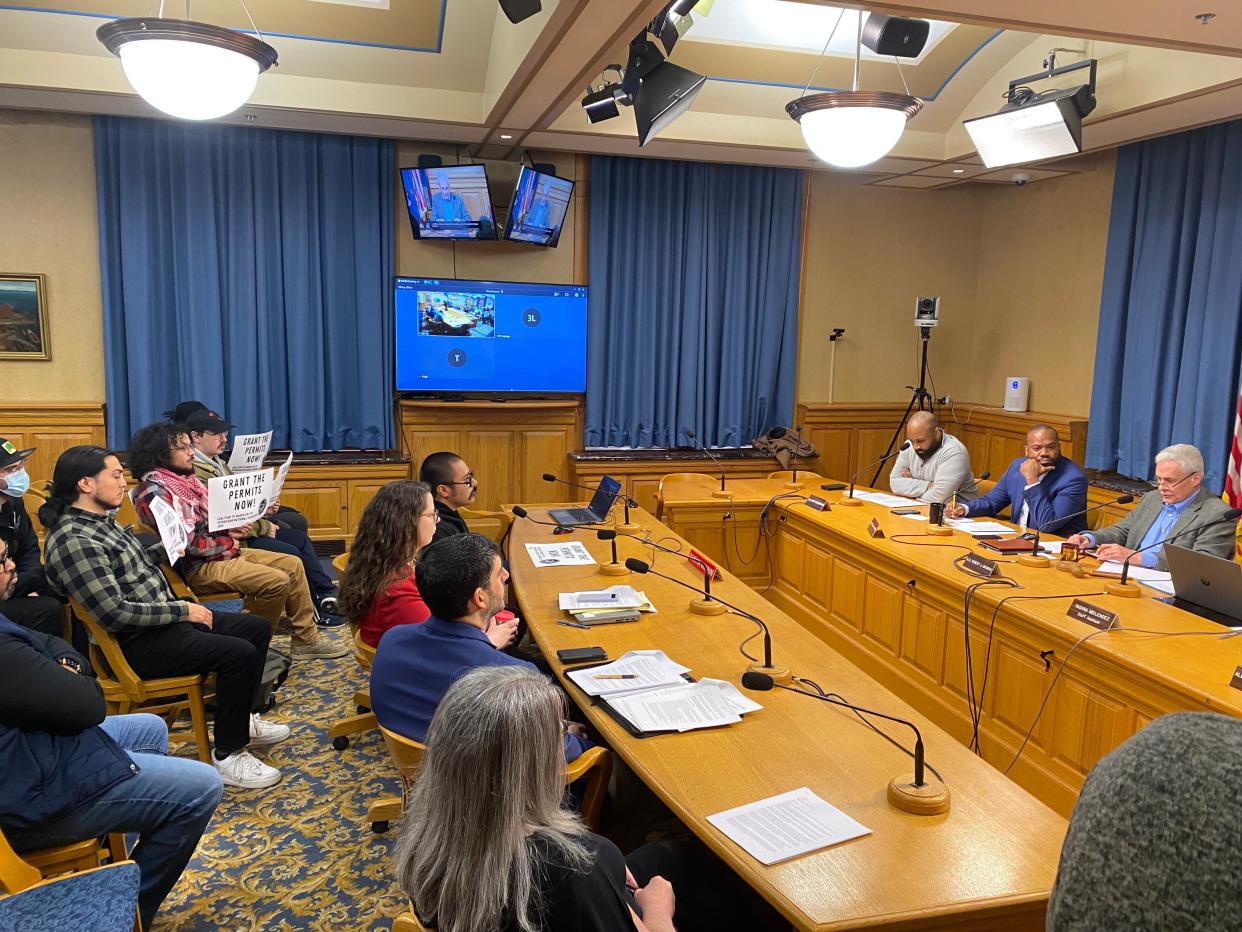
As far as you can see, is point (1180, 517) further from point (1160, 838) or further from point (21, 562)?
point (21, 562)

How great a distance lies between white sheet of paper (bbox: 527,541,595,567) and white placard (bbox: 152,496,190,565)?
141 cm

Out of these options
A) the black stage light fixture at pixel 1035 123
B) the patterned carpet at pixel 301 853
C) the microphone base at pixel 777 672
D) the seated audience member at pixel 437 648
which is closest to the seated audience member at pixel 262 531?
the patterned carpet at pixel 301 853

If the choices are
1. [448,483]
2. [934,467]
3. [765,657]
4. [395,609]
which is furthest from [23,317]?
[934,467]

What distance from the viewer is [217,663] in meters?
3.12

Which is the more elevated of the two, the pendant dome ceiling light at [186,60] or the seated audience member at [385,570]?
the pendant dome ceiling light at [186,60]

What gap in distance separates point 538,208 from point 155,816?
4.87m

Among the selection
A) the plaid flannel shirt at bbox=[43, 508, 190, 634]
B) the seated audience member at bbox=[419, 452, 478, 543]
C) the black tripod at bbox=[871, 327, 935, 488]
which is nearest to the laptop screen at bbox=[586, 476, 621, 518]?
the seated audience member at bbox=[419, 452, 478, 543]

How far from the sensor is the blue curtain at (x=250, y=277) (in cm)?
570

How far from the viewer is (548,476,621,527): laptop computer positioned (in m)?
4.52

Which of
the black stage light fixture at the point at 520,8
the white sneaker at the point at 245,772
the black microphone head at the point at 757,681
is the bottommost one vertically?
the white sneaker at the point at 245,772

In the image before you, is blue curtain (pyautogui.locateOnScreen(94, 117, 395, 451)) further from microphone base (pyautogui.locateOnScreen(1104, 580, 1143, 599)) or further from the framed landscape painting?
microphone base (pyautogui.locateOnScreen(1104, 580, 1143, 599))

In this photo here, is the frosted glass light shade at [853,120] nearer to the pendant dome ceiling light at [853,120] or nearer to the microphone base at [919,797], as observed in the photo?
the pendant dome ceiling light at [853,120]

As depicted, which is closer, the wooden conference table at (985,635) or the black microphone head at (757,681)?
the black microphone head at (757,681)

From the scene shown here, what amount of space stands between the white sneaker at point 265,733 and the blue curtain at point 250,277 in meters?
2.97
